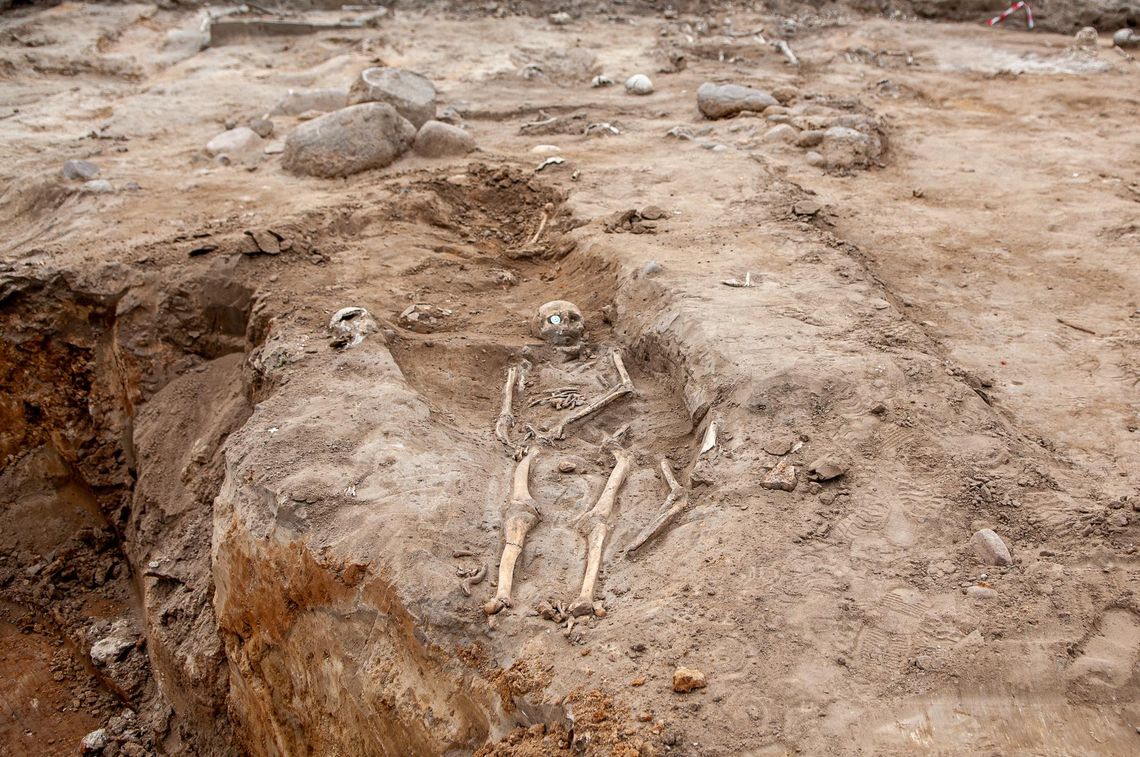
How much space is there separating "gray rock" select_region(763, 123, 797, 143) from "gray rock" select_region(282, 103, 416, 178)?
266 centimetres

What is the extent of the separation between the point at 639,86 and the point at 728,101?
122 cm

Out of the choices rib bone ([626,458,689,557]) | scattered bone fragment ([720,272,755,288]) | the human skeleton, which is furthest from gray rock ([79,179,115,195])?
rib bone ([626,458,689,557])

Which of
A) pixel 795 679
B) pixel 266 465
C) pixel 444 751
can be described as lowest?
pixel 444 751

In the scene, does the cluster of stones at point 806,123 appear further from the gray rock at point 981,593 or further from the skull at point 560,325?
the gray rock at point 981,593

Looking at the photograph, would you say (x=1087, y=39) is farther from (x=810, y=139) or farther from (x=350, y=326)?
(x=350, y=326)

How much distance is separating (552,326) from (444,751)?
211 centimetres

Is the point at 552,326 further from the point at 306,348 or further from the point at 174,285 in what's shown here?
the point at 174,285

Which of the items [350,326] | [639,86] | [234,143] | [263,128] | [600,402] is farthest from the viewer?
[639,86]

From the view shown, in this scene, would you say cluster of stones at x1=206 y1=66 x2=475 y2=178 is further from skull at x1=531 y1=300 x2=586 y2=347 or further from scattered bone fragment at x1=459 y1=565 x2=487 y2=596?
scattered bone fragment at x1=459 y1=565 x2=487 y2=596

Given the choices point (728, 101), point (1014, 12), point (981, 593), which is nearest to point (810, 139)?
point (728, 101)

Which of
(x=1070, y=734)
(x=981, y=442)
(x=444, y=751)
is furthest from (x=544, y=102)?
(x=1070, y=734)

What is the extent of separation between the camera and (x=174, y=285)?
5.11m

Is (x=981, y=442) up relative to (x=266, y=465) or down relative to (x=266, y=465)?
up

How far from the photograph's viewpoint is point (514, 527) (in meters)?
3.33
